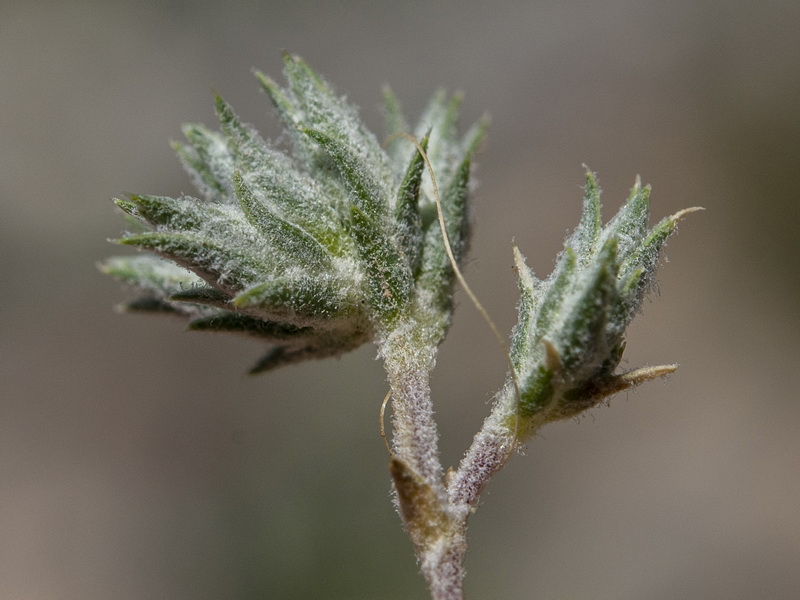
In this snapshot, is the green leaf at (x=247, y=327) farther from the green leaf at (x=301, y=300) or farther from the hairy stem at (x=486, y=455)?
the hairy stem at (x=486, y=455)

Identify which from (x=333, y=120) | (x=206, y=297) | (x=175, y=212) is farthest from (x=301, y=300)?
(x=333, y=120)

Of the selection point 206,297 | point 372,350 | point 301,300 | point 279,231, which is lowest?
point 301,300

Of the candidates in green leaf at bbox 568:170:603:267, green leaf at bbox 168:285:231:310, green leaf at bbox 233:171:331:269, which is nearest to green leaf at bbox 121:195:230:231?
green leaf at bbox 233:171:331:269

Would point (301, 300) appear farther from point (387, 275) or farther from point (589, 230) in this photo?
point (589, 230)

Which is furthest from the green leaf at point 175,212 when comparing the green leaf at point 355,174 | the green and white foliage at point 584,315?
the green and white foliage at point 584,315

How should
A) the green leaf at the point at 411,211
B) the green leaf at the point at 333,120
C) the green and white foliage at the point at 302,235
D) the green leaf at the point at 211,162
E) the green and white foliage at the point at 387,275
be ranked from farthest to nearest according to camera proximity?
the green leaf at the point at 211,162
the green leaf at the point at 333,120
the green leaf at the point at 411,211
the green and white foliage at the point at 302,235
the green and white foliage at the point at 387,275

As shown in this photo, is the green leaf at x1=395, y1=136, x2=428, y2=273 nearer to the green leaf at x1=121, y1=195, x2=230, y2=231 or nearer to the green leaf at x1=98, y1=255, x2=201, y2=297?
the green leaf at x1=121, y1=195, x2=230, y2=231

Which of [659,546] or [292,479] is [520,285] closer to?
[292,479]
